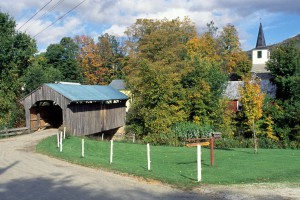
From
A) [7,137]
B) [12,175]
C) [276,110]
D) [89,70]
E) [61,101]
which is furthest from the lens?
[89,70]

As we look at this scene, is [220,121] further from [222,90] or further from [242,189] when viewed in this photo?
[242,189]

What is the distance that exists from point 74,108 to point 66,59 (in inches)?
1766

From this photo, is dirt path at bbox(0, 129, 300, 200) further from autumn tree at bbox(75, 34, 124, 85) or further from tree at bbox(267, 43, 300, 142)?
autumn tree at bbox(75, 34, 124, 85)

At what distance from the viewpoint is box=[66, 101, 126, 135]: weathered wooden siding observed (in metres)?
29.9

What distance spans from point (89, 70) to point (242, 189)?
211ft

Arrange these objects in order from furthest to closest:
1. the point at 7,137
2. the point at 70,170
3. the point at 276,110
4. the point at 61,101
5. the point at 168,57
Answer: the point at 168,57 → the point at 276,110 → the point at 61,101 → the point at 7,137 → the point at 70,170

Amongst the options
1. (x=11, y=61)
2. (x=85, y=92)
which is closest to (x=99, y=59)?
(x=11, y=61)

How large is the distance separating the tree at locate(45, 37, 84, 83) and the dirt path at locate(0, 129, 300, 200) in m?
57.2

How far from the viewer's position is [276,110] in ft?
126

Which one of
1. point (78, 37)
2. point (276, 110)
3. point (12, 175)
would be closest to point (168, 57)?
point (276, 110)

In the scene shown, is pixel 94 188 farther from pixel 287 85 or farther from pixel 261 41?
pixel 261 41

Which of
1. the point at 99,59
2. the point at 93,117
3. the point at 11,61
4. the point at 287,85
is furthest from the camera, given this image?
the point at 99,59

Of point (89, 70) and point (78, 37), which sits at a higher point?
point (78, 37)

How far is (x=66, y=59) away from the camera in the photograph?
239 feet
